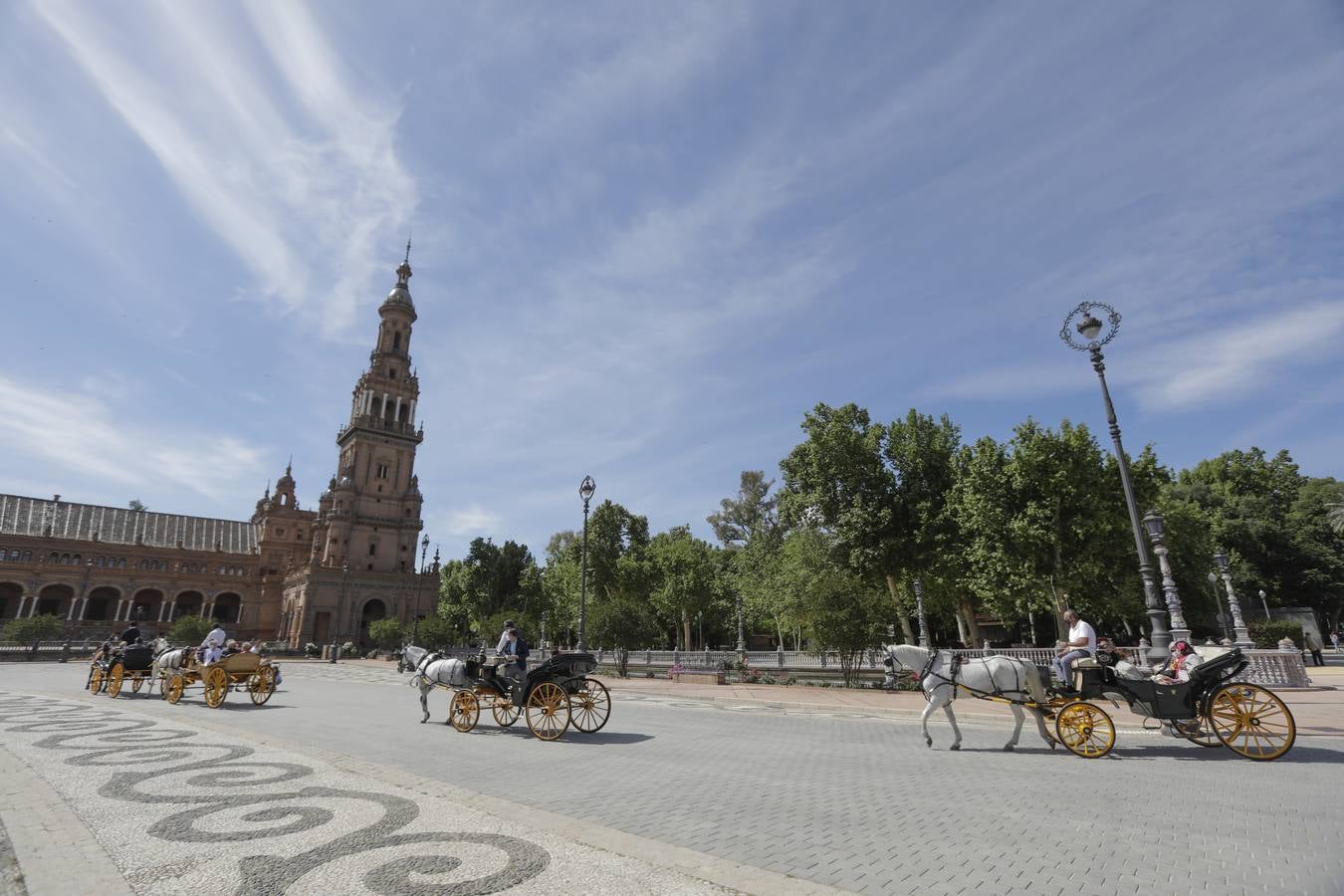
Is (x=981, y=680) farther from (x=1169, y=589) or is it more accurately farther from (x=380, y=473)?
(x=380, y=473)

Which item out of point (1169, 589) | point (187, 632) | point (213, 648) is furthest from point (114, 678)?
point (187, 632)

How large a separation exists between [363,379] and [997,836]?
270ft

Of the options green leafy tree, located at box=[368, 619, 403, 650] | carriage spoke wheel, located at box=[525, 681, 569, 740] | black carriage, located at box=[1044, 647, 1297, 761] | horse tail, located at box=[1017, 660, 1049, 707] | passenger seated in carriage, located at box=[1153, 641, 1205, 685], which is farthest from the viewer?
green leafy tree, located at box=[368, 619, 403, 650]

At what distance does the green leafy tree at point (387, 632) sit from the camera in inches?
2320

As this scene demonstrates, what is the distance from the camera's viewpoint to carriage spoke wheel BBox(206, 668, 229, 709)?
15094 millimetres

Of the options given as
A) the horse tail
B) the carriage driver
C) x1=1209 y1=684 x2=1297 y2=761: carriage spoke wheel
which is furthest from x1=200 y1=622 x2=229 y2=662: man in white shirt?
x1=1209 y1=684 x2=1297 y2=761: carriage spoke wheel

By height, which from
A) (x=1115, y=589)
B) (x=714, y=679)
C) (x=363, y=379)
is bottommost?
(x=714, y=679)

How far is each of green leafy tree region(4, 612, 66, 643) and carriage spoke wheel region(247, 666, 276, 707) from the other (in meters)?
47.8

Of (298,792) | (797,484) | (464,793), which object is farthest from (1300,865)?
(797,484)

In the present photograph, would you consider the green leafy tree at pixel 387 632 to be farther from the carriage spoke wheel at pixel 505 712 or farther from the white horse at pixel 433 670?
the carriage spoke wheel at pixel 505 712

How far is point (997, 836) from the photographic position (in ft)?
18.0

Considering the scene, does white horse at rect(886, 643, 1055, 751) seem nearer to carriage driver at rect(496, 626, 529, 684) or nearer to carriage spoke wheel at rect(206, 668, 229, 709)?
carriage driver at rect(496, 626, 529, 684)

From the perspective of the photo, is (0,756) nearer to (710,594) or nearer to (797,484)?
(797,484)

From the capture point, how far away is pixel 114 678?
18.1 metres
